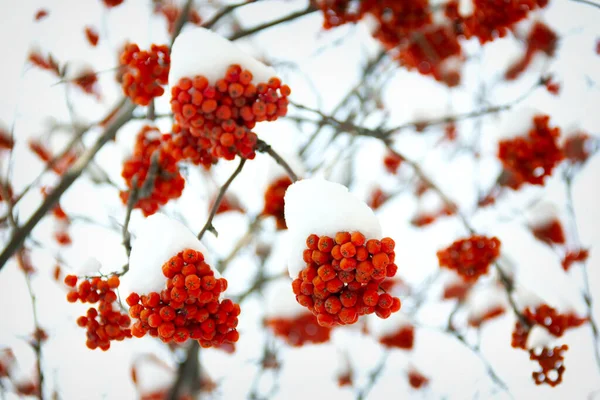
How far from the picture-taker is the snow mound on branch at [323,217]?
0.95 meters

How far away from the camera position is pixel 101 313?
4.07 ft

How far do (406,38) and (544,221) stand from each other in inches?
96.5

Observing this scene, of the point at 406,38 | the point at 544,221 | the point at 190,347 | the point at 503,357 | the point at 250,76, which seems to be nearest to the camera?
the point at 250,76

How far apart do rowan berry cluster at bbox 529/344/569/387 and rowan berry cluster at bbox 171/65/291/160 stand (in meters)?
1.60

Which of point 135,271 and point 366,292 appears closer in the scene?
point 366,292

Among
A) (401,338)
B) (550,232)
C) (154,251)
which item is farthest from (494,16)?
(401,338)

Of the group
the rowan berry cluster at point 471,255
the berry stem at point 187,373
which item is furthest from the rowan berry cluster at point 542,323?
the berry stem at point 187,373

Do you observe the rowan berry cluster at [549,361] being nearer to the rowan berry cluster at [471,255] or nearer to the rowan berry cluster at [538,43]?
the rowan berry cluster at [471,255]

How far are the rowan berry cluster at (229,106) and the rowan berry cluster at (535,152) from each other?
142 cm

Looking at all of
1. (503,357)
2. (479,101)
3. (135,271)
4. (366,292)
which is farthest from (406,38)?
(503,357)

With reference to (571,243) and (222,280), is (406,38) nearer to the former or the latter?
(222,280)

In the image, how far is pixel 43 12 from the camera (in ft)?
9.59

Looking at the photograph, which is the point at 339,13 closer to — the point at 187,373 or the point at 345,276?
the point at 345,276

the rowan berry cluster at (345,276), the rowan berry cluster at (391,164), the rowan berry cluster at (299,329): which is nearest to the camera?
the rowan berry cluster at (345,276)
